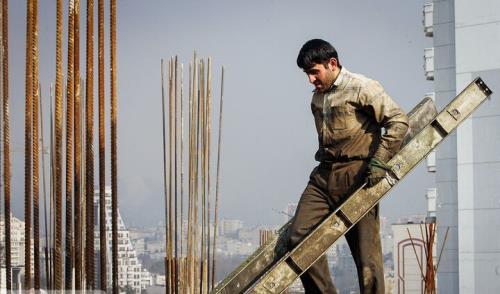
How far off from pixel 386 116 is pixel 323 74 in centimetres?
26

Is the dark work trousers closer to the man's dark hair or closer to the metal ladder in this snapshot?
the metal ladder

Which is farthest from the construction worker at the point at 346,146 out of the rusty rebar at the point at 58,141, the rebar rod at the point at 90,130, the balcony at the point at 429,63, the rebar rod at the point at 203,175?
the balcony at the point at 429,63

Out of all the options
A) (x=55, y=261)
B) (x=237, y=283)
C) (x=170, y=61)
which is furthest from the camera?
(x=170, y=61)

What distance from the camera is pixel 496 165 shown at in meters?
34.5

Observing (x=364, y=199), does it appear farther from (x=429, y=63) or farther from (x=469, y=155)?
(x=429, y=63)

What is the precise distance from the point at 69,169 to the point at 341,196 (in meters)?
3.50

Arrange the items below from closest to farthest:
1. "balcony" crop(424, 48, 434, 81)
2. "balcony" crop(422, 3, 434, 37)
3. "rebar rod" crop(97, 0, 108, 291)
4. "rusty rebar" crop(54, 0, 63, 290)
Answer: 1. "rusty rebar" crop(54, 0, 63, 290)
2. "rebar rod" crop(97, 0, 108, 291)
3. "balcony" crop(422, 3, 434, 37)
4. "balcony" crop(424, 48, 434, 81)

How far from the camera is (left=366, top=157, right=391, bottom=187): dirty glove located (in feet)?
12.6

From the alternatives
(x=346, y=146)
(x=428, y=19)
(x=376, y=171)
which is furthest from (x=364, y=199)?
(x=428, y=19)

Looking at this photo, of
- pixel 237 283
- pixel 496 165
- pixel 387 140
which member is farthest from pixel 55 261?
pixel 496 165

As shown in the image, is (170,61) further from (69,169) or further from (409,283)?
(409,283)

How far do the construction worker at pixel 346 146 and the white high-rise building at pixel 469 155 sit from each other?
1181 inches

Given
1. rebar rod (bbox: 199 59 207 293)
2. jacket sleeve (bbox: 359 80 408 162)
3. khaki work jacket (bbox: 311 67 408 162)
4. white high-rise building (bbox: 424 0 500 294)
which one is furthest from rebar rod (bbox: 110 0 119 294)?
white high-rise building (bbox: 424 0 500 294)

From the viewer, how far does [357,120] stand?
3.95m
